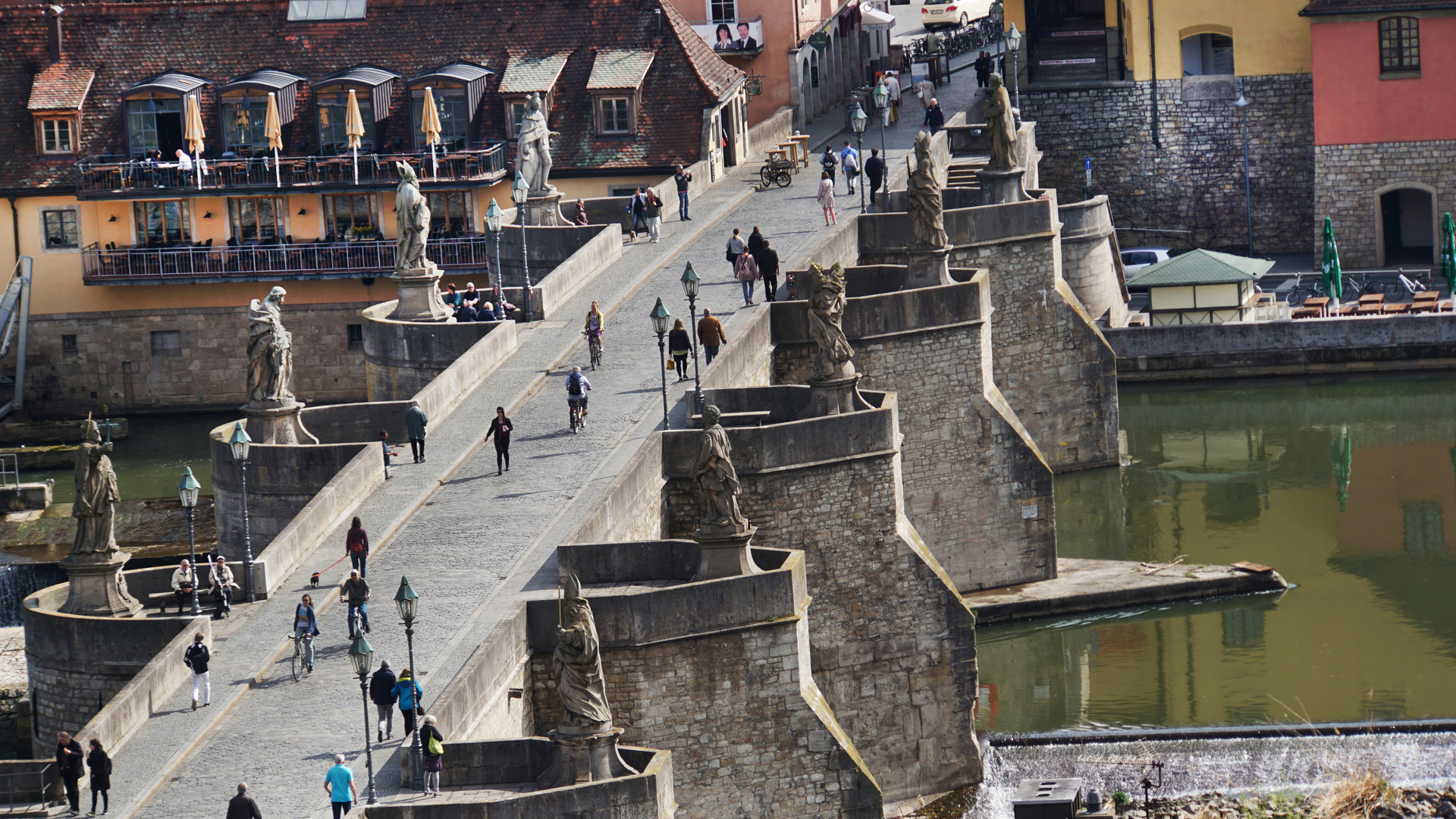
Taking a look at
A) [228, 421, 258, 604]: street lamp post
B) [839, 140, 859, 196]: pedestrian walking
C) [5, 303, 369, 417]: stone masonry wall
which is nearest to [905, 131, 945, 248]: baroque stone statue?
[839, 140, 859, 196]: pedestrian walking

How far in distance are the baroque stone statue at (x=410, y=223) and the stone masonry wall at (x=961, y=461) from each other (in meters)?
7.74

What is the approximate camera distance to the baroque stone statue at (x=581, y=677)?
109 feet

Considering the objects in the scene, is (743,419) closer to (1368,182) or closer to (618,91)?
(618,91)

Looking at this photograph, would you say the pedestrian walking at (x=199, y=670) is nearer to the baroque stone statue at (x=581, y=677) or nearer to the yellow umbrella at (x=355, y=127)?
the baroque stone statue at (x=581, y=677)

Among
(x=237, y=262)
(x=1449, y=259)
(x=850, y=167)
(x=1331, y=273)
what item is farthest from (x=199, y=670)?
(x=1449, y=259)

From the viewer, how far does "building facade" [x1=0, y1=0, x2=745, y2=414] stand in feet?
260

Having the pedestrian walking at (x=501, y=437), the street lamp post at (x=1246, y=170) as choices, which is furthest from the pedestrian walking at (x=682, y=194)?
the street lamp post at (x=1246, y=170)

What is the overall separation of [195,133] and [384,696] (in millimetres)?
44960

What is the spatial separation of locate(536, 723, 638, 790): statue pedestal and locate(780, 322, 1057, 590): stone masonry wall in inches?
833

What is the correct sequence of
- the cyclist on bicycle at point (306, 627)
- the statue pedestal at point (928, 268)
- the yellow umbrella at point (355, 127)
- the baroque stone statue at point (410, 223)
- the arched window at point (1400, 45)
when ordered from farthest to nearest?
the arched window at point (1400, 45), the yellow umbrella at point (355, 127), the statue pedestal at point (928, 268), the baroque stone statue at point (410, 223), the cyclist on bicycle at point (306, 627)

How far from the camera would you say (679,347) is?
169 feet

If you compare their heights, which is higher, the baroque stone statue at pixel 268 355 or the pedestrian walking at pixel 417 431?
the baroque stone statue at pixel 268 355

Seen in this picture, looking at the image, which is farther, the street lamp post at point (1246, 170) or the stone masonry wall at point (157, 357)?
the street lamp post at point (1246, 170)

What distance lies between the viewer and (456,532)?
44.1 m
